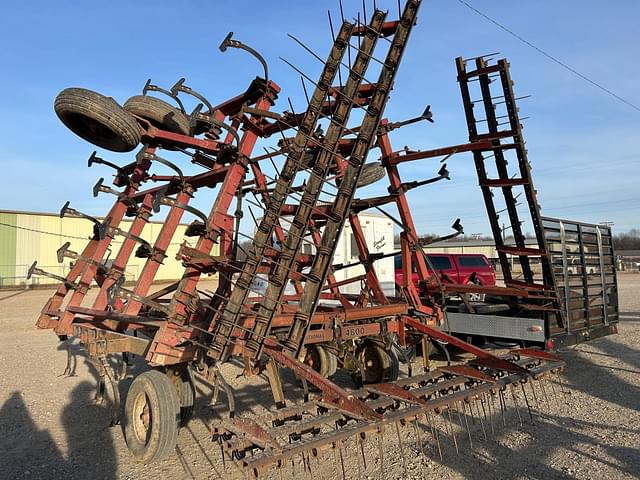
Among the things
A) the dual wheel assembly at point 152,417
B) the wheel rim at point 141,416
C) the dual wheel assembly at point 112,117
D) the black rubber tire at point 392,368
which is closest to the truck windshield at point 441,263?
the black rubber tire at point 392,368

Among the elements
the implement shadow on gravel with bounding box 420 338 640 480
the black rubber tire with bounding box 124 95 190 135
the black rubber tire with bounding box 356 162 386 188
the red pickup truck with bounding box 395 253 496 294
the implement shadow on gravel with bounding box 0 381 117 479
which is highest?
the black rubber tire with bounding box 124 95 190 135

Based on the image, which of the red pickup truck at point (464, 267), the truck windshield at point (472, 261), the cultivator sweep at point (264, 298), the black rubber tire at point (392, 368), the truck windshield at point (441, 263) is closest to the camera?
the cultivator sweep at point (264, 298)

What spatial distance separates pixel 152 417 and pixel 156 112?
10.1 feet

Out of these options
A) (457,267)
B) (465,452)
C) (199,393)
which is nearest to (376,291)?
(465,452)

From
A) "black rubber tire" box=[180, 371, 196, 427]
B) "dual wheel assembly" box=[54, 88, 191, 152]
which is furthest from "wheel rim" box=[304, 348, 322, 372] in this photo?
"dual wheel assembly" box=[54, 88, 191, 152]

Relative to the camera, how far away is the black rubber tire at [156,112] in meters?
5.29

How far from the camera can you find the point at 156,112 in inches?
209

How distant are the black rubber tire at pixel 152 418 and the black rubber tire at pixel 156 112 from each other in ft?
8.55

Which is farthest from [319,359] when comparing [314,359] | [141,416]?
[141,416]

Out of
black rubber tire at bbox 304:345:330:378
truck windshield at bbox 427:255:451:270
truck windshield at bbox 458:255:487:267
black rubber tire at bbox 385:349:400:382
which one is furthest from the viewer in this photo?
truck windshield at bbox 458:255:487:267

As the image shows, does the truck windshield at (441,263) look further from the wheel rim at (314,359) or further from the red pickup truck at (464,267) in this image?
the wheel rim at (314,359)

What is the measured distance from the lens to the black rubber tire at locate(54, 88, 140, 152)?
4492 millimetres

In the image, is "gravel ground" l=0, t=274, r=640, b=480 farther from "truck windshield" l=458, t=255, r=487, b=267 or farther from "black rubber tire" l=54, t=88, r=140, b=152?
"truck windshield" l=458, t=255, r=487, b=267

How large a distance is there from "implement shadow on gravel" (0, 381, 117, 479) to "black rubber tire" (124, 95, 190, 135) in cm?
336
